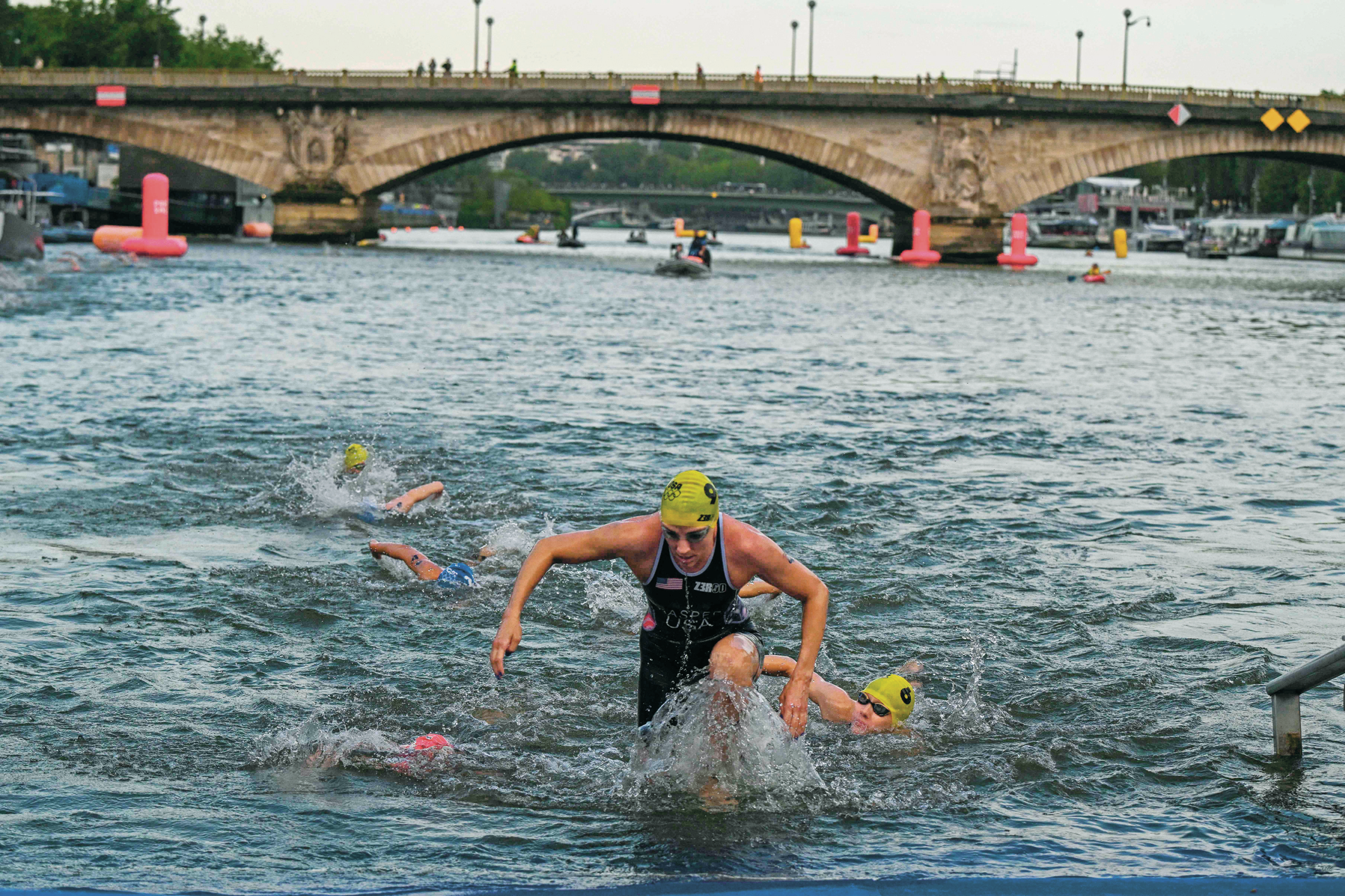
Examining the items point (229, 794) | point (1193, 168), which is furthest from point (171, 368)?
point (1193, 168)

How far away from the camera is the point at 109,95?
69.4 m

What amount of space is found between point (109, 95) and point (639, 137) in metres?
23.0

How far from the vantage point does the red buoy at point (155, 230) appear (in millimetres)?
57781

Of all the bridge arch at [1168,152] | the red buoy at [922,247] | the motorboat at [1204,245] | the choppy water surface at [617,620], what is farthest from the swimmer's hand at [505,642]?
the motorboat at [1204,245]

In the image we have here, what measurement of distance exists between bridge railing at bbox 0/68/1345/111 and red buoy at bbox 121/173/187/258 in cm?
1234

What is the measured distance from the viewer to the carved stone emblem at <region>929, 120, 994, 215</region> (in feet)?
233

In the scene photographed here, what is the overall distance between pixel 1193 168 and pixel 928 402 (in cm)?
16316

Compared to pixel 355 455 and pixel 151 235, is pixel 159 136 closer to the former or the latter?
pixel 151 235

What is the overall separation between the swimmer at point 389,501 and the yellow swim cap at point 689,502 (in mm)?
7177

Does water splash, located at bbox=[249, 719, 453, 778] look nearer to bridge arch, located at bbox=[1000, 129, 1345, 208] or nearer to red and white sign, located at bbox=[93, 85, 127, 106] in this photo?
bridge arch, located at bbox=[1000, 129, 1345, 208]

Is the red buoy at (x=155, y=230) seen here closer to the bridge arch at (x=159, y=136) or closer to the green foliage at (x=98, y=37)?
the bridge arch at (x=159, y=136)

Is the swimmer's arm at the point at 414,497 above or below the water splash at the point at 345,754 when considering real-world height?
above

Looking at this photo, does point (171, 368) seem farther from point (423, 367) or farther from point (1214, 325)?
point (1214, 325)

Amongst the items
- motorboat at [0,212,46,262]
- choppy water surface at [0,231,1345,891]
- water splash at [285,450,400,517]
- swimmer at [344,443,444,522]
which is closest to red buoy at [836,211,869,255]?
motorboat at [0,212,46,262]
